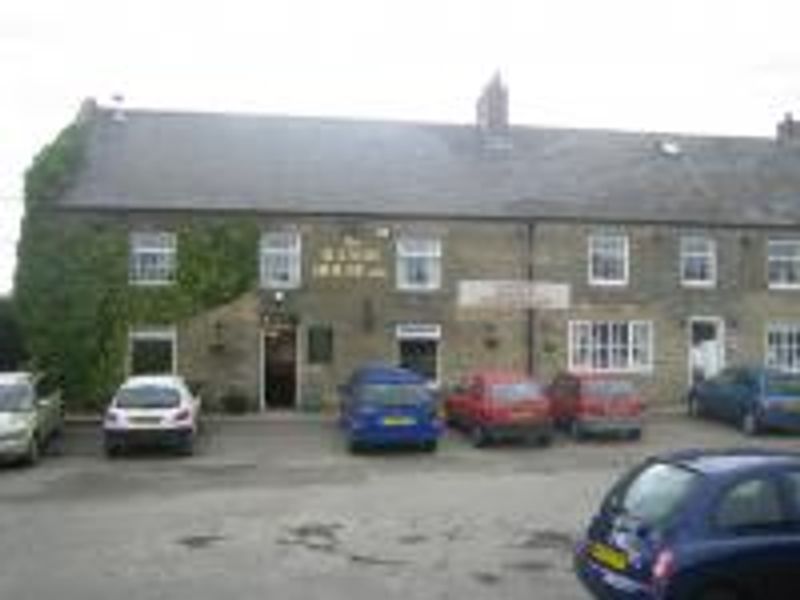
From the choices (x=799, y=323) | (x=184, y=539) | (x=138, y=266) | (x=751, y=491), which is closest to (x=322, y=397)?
(x=138, y=266)

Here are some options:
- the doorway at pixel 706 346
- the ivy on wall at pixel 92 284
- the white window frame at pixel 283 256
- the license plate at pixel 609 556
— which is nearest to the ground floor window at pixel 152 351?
the ivy on wall at pixel 92 284

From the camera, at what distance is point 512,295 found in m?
34.2

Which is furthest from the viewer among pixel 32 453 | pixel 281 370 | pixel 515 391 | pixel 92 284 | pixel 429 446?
pixel 281 370

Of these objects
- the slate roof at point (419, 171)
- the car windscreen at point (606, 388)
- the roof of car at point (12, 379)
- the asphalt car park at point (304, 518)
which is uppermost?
the slate roof at point (419, 171)

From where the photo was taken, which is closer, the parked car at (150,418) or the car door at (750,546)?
the car door at (750,546)

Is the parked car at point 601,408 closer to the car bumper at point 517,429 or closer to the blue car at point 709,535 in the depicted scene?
the car bumper at point 517,429

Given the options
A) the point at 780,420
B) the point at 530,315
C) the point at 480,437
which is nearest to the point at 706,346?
the point at 530,315

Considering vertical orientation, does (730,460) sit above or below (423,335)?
below

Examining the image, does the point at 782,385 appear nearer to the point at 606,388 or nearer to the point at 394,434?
the point at 606,388

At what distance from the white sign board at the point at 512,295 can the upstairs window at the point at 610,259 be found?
43.9 inches

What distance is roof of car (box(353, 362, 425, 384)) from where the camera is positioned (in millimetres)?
26531

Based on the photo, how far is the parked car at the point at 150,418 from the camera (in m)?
25.1

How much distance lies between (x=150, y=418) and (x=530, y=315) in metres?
12.5

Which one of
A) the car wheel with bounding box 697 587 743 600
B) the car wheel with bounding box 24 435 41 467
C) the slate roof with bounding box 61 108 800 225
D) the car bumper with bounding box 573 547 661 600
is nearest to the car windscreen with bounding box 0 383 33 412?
the car wheel with bounding box 24 435 41 467
